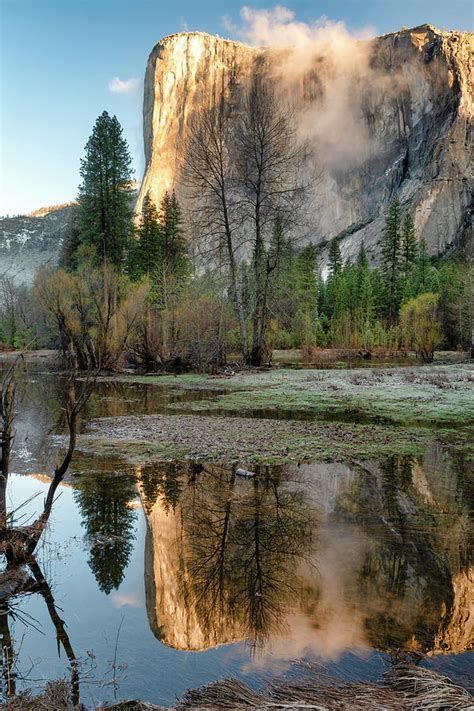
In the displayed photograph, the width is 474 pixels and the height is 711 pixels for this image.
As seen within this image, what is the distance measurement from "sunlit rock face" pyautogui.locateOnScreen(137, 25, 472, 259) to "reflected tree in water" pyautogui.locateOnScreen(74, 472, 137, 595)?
8338 cm

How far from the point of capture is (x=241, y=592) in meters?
3.95

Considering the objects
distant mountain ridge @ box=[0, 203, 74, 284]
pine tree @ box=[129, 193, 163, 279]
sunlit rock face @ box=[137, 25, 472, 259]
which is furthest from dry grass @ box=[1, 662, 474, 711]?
distant mountain ridge @ box=[0, 203, 74, 284]

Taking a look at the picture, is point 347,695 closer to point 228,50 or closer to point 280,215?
point 280,215

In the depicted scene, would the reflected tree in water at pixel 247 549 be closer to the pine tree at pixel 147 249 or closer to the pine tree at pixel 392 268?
the pine tree at pixel 147 249

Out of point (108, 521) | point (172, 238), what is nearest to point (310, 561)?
point (108, 521)

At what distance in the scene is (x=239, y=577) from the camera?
419 cm

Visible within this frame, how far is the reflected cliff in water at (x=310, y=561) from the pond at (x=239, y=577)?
0.05 ft

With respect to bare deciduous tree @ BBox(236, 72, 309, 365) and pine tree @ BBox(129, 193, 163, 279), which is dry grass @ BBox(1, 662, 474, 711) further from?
pine tree @ BBox(129, 193, 163, 279)

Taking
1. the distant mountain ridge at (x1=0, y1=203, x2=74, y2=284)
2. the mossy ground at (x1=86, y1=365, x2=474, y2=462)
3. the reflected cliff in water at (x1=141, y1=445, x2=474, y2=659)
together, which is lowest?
the reflected cliff in water at (x1=141, y1=445, x2=474, y2=659)

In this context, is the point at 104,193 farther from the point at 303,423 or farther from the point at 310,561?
the point at 310,561

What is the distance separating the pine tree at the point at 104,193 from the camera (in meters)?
36.7

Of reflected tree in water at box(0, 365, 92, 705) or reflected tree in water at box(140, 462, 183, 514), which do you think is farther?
reflected tree in water at box(140, 462, 183, 514)

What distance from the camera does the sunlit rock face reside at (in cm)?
9381

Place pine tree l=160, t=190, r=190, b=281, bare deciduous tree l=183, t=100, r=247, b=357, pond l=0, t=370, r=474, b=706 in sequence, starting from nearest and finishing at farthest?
pond l=0, t=370, r=474, b=706, bare deciduous tree l=183, t=100, r=247, b=357, pine tree l=160, t=190, r=190, b=281
